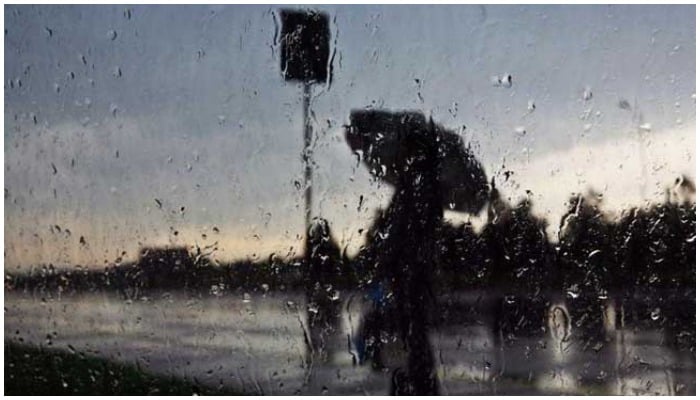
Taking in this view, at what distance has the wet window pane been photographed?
1832 millimetres

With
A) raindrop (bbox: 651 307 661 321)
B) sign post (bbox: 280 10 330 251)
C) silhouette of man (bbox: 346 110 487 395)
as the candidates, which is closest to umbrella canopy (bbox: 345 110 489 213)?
silhouette of man (bbox: 346 110 487 395)

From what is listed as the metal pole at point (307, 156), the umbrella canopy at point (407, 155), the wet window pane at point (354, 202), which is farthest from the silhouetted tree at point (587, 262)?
the metal pole at point (307, 156)

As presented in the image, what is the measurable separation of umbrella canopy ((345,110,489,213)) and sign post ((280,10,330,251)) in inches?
4.0

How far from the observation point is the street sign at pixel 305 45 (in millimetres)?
1856

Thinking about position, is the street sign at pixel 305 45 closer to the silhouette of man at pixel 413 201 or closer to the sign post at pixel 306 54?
the sign post at pixel 306 54

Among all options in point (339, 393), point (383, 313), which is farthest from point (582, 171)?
point (339, 393)

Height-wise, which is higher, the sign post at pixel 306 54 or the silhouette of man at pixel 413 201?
the sign post at pixel 306 54

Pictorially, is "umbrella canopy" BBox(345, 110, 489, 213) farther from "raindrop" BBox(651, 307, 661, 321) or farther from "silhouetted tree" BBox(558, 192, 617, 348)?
"raindrop" BBox(651, 307, 661, 321)

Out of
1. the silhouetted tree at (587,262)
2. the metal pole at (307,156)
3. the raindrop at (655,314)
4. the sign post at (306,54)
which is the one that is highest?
the sign post at (306,54)

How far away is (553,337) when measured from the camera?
6.04ft

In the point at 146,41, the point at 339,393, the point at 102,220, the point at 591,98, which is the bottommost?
the point at 339,393

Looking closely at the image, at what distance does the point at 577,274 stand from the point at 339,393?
1.86ft

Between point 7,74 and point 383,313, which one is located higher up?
point 7,74

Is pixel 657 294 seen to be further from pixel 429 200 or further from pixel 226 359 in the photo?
pixel 226 359
